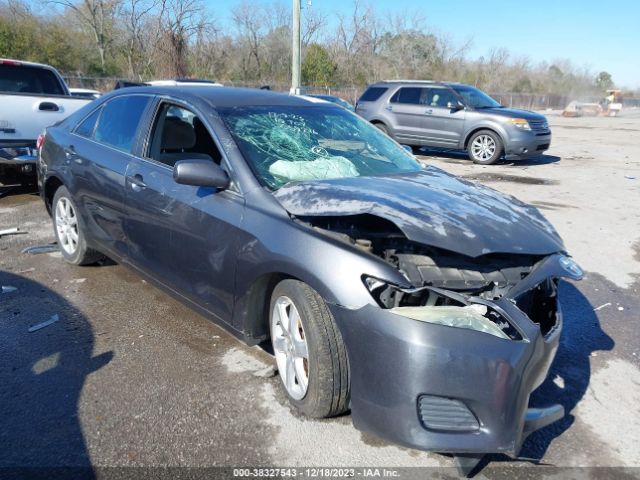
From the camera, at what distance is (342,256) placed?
7.95 ft

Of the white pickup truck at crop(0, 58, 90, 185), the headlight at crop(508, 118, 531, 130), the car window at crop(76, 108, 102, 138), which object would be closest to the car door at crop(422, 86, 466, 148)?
the headlight at crop(508, 118, 531, 130)

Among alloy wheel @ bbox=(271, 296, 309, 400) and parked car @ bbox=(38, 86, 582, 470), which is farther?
alloy wheel @ bbox=(271, 296, 309, 400)

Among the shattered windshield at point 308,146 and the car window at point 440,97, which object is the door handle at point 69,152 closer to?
the shattered windshield at point 308,146

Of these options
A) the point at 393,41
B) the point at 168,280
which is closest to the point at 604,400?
the point at 168,280

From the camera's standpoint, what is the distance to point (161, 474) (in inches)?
91.9

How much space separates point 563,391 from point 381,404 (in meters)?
1.46

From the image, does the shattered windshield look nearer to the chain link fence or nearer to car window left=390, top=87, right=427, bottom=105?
car window left=390, top=87, right=427, bottom=105

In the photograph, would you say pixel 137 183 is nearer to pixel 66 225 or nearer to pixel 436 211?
pixel 66 225

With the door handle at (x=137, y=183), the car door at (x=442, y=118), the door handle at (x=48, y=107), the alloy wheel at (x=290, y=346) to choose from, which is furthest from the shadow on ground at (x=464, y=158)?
the alloy wheel at (x=290, y=346)

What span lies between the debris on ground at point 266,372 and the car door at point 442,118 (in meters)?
10.5

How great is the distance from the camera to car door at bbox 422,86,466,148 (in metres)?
12.4

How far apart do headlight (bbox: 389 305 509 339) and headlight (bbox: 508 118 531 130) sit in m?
10.7

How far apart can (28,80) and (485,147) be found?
954 centimetres

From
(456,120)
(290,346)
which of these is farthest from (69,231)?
(456,120)
